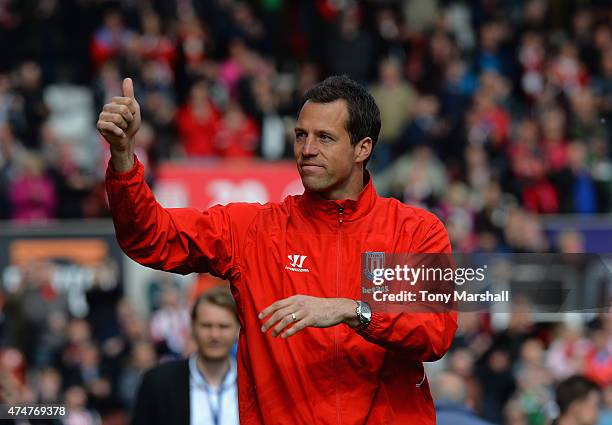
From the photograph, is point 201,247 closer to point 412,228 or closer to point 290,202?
point 290,202

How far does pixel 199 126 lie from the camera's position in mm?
15805

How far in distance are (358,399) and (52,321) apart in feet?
27.8

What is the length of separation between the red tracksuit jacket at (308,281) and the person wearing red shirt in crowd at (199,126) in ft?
35.9

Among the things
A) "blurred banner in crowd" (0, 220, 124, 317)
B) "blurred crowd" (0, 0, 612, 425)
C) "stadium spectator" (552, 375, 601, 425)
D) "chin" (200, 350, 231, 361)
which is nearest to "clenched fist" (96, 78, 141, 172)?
"chin" (200, 350, 231, 361)

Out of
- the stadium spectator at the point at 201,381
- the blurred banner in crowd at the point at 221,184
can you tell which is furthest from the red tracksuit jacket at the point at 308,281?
the blurred banner in crowd at the point at 221,184

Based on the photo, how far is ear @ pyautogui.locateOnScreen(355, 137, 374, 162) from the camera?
15.9 feet

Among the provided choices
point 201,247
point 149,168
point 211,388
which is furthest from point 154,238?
point 149,168

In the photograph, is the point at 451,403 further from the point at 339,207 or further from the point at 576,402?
the point at 339,207

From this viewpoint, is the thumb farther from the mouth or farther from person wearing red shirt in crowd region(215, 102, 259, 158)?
Result: person wearing red shirt in crowd region(215, 102, 259, 158)

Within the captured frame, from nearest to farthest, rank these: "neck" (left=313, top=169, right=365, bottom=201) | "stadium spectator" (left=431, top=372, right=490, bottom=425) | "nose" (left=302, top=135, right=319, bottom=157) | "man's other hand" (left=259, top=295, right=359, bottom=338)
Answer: "man's other hand" (left=259, top=295, right=359, bottom=338)
"nose" (left=302, top=135, right=319, bottom=157)
"neck" (left=313, top=169, right=365, bottom=201)
"stadium spectator" (left=431, top=372, right=490, bottom=425)

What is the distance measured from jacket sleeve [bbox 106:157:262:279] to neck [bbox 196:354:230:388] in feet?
5.94

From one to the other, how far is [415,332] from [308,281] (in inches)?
16.9

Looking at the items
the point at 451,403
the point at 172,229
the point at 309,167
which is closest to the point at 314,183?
the point at 309,167

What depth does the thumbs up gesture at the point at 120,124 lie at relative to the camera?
433cm
